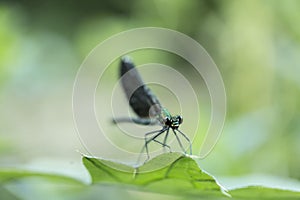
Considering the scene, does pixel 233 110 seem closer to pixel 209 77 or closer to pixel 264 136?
pixel 209 77

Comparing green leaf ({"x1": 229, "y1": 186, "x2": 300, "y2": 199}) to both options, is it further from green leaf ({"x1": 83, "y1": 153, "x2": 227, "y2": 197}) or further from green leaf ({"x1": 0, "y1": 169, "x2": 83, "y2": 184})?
green leaf ({"x1": 0, "y1": 169, "x2": 83, "y2": 184})

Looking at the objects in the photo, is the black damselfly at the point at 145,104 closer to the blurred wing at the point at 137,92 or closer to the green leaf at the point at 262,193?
the blurred wing at the point at 137,92

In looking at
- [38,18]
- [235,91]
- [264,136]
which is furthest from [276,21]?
[38,18]

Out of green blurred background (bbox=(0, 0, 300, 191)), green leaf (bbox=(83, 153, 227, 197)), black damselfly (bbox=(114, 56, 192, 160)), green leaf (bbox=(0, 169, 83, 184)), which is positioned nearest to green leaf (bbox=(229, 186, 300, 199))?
green leaf (bbox=(83, 153, 227, 197))

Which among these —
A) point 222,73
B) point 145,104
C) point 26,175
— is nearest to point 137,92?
point 145,104

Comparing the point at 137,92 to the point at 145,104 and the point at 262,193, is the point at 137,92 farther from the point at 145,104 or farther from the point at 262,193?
the point at 262,193

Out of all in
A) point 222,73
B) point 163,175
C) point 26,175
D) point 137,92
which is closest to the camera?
point 163,175

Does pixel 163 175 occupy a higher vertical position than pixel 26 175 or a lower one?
lower
